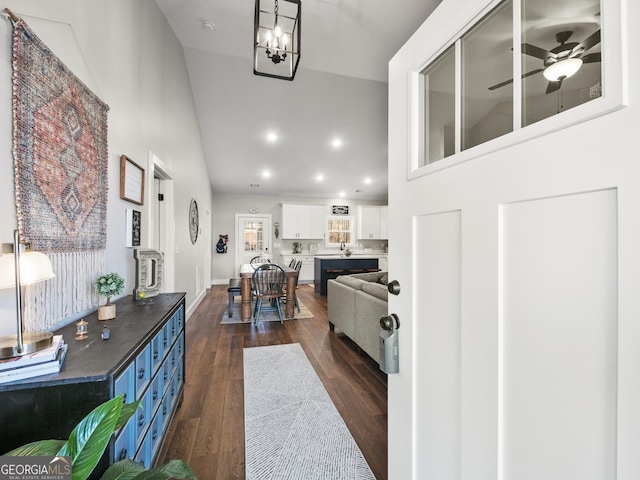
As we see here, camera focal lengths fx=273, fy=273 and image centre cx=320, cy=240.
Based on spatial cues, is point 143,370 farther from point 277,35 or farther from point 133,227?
point 277,35

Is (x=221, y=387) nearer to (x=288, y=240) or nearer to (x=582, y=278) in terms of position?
(x=582, y=278)

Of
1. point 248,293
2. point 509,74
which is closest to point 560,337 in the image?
point 509,74

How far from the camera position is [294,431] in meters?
1.74

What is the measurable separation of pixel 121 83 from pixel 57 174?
3.53 feet

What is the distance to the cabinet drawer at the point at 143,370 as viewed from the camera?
1.14m

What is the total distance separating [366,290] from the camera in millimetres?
2830

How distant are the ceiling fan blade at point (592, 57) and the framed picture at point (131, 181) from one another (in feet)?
→ 7.82

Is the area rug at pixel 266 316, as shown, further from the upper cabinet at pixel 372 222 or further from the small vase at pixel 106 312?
the upper cabinet at pixel 372 222

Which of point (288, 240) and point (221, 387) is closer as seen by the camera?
point (221, 387)

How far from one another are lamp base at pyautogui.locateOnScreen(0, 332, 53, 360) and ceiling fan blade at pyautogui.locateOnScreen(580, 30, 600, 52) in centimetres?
169

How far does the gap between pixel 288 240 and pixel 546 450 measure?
292 inches

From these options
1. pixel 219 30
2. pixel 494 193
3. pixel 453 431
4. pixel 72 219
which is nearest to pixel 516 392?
pixel 453 431

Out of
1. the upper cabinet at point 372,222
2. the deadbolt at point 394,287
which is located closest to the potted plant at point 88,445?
the deadbolt at point 394,287

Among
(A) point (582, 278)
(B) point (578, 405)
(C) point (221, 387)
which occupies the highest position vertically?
(A) point (582, 278)
